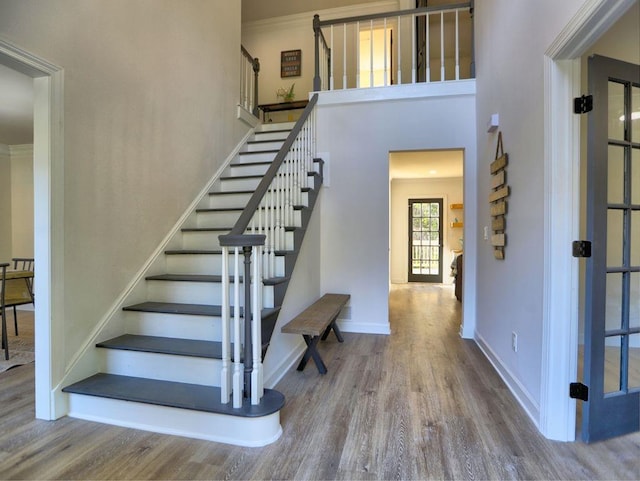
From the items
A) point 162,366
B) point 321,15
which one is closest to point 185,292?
point 162,366

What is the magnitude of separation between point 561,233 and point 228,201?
2.90 metres

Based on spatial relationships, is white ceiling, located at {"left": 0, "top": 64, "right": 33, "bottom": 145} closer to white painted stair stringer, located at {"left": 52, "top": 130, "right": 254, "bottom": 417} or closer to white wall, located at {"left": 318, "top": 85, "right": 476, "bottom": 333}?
white painted stair stringer, located at {"left": 52, "top": 130, "right": 254, "bottom": 417}

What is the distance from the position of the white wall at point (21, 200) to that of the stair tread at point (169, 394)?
4.60m

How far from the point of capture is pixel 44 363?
193 centimetres

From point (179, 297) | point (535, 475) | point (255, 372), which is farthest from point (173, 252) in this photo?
point (535, 475)

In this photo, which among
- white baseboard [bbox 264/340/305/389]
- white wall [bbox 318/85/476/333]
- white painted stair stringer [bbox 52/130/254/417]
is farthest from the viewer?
white wall [bbox 318/85/476/333]

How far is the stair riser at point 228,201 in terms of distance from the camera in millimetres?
3484

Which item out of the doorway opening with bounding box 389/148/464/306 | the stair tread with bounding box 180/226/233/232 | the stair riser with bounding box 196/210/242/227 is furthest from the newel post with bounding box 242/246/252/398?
the doorway opening with bounding box 389/148/464/306

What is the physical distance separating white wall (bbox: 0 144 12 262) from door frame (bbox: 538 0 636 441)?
7.16m

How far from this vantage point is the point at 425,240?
8.06 meters

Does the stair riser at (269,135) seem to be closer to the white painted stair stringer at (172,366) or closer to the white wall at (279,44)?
the white wall at (279,44)

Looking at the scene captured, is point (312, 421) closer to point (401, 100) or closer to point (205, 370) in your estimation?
point (205, 370)

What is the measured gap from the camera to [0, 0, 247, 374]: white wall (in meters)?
2.01

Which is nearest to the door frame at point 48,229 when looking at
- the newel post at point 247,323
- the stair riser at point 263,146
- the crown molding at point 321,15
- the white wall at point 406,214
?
the newel post at point 247,323
